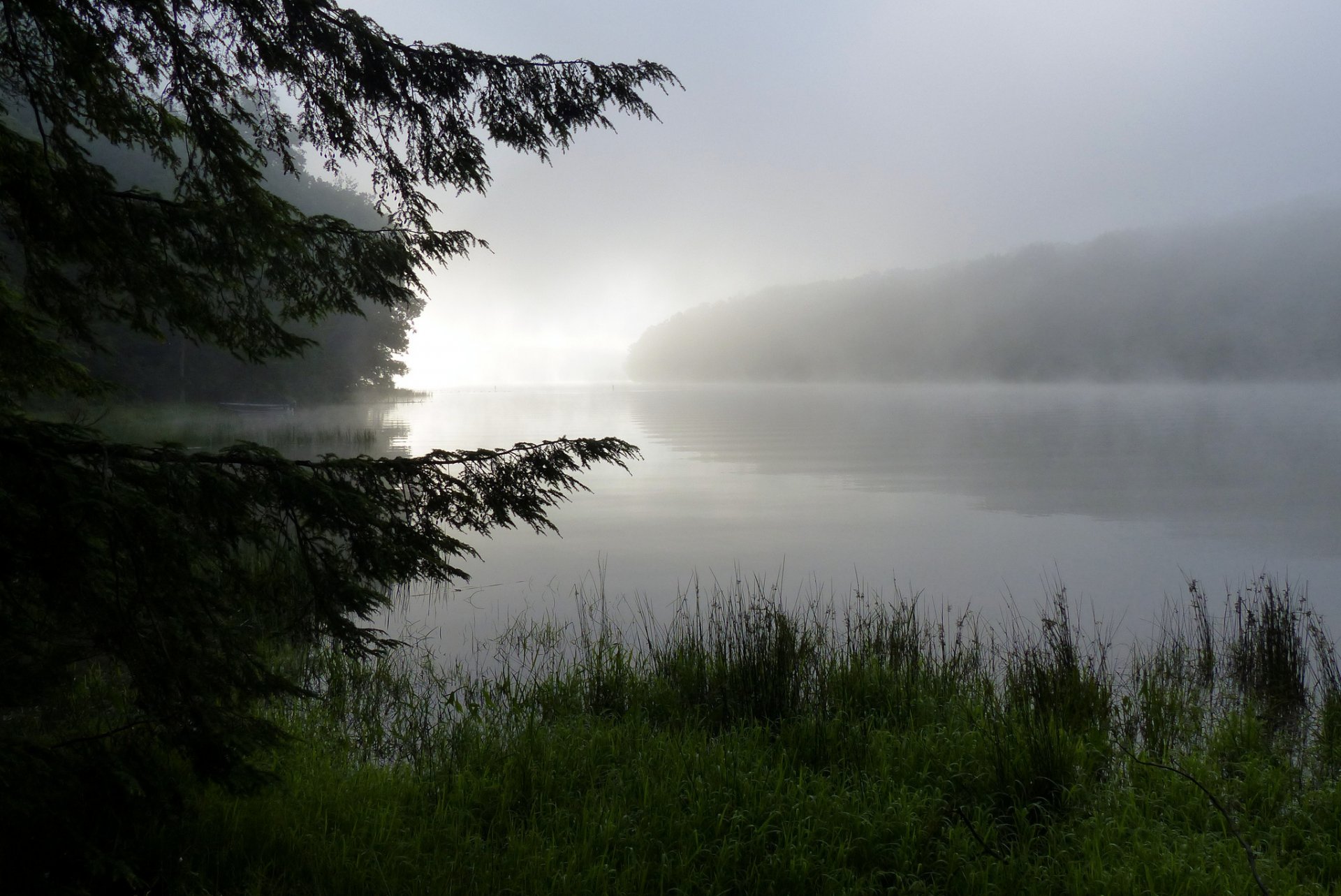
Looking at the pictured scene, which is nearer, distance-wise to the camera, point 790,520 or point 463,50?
point 463,50

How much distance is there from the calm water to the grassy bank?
8.55 feet

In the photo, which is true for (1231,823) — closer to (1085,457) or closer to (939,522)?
(939,522)

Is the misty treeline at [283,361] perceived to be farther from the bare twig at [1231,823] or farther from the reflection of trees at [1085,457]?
the bare twig at [1231,823]

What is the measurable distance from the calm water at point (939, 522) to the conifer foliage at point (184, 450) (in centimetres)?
421

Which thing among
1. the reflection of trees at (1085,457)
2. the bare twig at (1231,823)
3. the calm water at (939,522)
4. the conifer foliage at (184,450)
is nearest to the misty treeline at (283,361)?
the calm water at (939,522)

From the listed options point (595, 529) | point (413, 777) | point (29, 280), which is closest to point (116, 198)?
point (29, 280)

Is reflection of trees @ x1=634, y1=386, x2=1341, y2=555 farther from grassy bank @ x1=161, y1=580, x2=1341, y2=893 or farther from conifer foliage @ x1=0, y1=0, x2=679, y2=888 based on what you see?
conifer foliage @ x1=0, y1=0, x2=679, y2=888

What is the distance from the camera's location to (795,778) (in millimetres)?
3873

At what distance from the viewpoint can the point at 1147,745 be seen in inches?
177

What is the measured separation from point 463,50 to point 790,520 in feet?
43.0

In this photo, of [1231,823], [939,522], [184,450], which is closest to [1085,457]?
[939,522]

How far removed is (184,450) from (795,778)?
3075mm

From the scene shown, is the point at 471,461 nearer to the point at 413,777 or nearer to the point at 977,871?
the point at 413,777

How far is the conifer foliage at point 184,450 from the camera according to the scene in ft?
7.70
